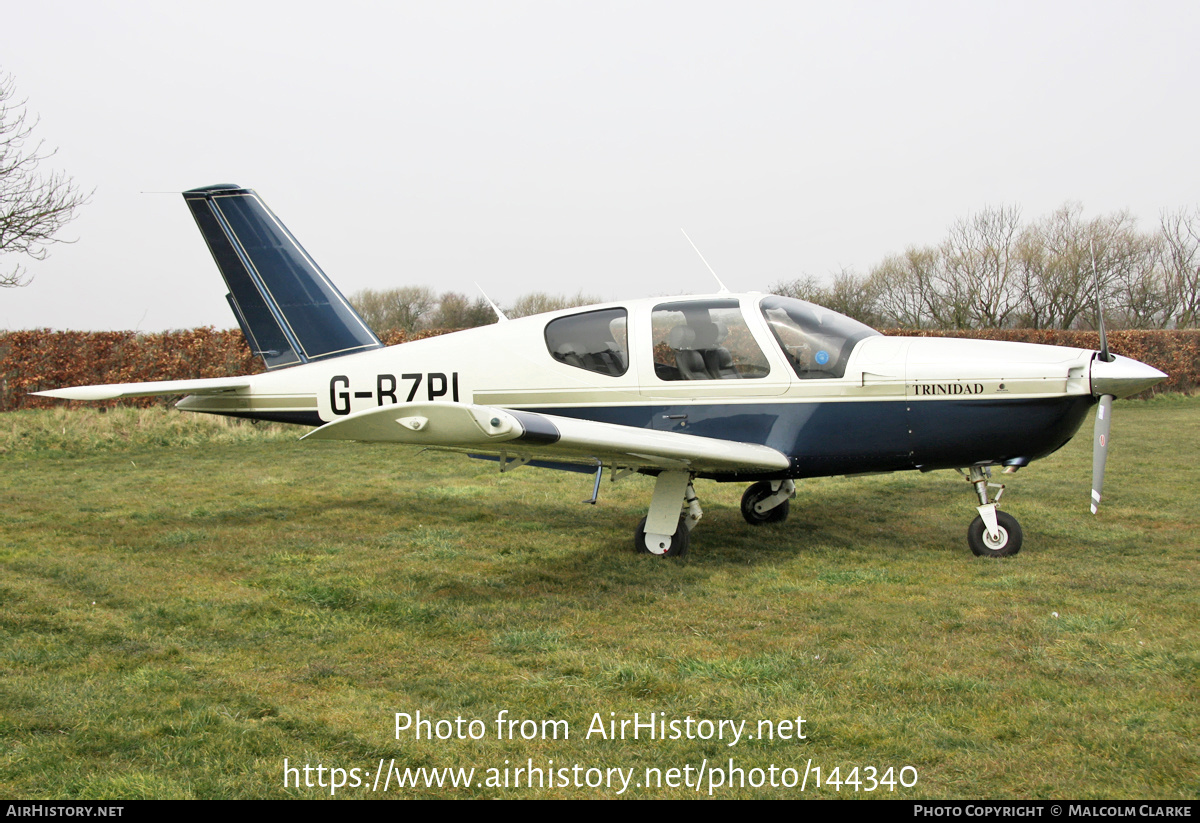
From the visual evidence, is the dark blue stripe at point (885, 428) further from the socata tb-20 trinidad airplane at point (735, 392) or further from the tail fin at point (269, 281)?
the tail fin at point (269, 281)

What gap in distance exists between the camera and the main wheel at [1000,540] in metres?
6.29

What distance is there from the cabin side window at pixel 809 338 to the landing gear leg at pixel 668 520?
122 centimetres

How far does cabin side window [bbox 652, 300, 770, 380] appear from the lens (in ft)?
21.4

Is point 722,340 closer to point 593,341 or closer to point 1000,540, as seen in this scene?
point 593,341

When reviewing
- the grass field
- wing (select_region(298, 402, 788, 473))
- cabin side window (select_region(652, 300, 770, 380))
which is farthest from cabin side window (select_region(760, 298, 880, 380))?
the grass field

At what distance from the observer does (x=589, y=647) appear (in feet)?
14.8

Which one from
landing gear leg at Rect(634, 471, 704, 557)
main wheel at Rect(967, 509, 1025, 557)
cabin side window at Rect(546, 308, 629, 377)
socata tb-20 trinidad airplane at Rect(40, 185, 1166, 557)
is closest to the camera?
socata tb-20 trinidad airplane at Rect(40, 185, 1166, 557)

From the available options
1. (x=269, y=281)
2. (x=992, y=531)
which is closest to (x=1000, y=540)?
(x=992, y=531)

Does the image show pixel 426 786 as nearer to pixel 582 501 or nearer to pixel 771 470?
pixel 771 470

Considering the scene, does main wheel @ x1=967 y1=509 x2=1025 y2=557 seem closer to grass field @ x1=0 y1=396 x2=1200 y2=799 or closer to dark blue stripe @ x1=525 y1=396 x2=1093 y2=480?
grass field @ x1=0 y1=396 x2=1200 y2=799

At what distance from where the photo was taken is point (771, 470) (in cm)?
636

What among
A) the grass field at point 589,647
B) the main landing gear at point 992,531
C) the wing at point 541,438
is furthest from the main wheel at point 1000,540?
the wing at point 541,438

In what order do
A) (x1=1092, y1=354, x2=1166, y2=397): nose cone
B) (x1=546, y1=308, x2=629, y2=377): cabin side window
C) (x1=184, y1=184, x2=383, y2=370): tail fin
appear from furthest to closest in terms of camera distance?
(x1=184, y1=184, x2=383, y2=370): tail fin
(x1=546, y1=308, x2=629, y2=377): cabin side window
(x1=1092, y1=354, x2=1166, y2=397): nose cone

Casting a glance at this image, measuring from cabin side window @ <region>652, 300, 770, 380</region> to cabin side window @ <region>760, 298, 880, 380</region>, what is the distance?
22cm
